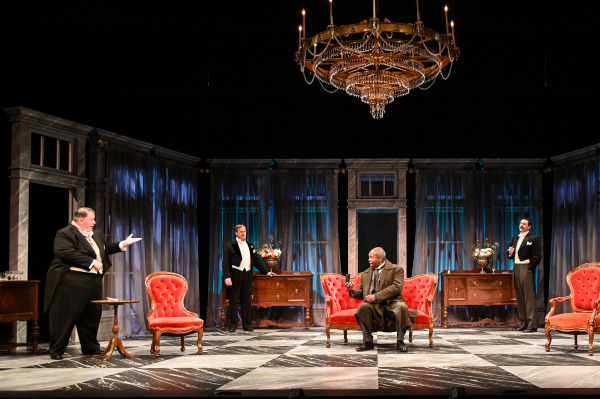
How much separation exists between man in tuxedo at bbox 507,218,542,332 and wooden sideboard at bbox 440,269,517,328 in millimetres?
455

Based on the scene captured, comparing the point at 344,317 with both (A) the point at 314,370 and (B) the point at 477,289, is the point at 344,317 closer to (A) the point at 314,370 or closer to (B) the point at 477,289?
(A) the point at 314,370

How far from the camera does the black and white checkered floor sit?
12.5 feet

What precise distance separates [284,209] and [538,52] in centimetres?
484

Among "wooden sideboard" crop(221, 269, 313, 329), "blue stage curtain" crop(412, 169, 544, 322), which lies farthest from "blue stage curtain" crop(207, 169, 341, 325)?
"blue stage curtain" crop(412, 169, 544, 322)

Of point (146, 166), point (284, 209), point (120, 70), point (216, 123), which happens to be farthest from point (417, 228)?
point (120, 70)

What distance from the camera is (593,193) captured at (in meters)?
9.62

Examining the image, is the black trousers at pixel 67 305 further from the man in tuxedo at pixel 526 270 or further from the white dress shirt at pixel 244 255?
the man in tuxedo at pixel 526 270

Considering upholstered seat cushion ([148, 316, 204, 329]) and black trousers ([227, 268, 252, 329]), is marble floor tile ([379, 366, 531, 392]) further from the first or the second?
black trousers ([227, 268, 252, 329])

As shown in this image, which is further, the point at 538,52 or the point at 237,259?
the point at 237,259

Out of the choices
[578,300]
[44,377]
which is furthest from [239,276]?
[578,300]

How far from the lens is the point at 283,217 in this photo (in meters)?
10.7

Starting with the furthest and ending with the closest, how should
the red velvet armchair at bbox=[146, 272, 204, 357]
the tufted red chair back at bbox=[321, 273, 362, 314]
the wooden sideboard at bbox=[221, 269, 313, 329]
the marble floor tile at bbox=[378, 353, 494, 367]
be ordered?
1. the wooden sideboard at bbox=[221, 269, 313, 329]
2. the tufted red chair back at bbox=[321, 273, 362, 314]
3. the red velvet armchair at bbox=[146, 272, 204, 357]
4. the marble floor tile at bbox=[378, 353, 494, 367]

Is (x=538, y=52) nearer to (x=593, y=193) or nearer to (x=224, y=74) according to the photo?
(x=593, y=193)

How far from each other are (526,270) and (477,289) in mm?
936
